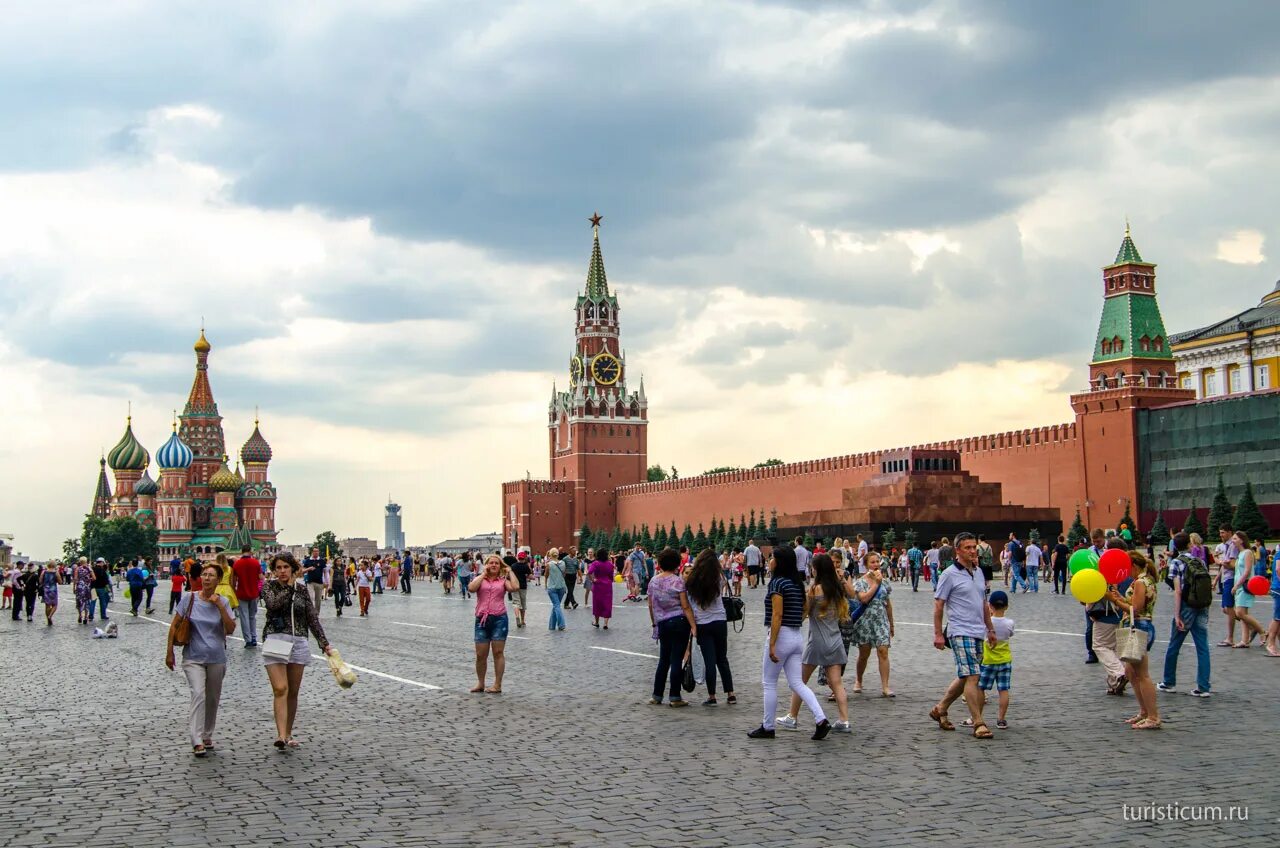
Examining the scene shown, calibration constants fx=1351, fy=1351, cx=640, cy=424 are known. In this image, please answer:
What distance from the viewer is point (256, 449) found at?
8981 cm

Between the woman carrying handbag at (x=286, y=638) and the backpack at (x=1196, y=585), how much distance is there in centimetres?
525

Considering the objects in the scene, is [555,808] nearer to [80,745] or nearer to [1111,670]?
[80,745]

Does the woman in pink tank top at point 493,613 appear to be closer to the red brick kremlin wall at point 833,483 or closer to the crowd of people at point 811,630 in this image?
the crowd of people at point 811,630

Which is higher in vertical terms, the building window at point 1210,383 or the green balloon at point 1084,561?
the building window at point 1210,383

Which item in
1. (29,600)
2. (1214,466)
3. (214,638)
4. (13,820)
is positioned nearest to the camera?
(13,820)

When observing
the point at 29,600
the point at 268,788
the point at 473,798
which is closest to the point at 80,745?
the point at 268,788

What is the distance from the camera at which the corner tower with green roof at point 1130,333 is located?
143 feet

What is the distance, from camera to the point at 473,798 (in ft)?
18.9

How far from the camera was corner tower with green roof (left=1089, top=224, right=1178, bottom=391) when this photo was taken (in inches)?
1719

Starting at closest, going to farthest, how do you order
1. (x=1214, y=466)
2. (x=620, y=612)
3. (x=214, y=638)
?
(x=214, y=638) → (x=620, y=612) → (x=1214, y=466)

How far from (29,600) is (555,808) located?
19.2 m

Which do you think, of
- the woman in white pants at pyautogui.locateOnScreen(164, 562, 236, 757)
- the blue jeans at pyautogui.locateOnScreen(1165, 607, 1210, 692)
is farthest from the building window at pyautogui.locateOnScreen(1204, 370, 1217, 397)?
the woman in white pants at pyautogui.locateOnScreen(164, 562, 236, 757)

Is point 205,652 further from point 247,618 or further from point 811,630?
point 247,618

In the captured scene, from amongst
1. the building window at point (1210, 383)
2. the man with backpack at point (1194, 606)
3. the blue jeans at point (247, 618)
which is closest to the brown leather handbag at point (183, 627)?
the man with backpack at point (1194, 606)
